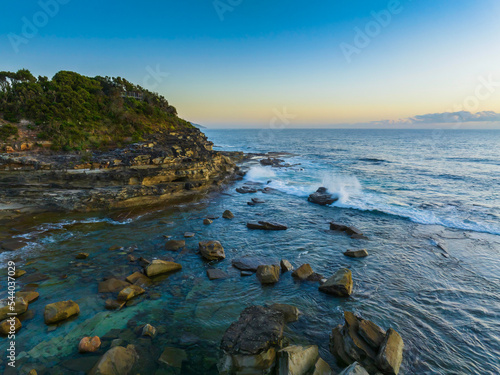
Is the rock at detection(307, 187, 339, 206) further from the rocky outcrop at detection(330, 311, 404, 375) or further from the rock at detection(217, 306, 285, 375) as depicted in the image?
the rock at detection(217, 306, 285, 375)

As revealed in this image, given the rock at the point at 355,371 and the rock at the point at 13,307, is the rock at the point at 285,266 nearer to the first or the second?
the rock at the point at 355,371

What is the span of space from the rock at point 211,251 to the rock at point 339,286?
6.07 metres

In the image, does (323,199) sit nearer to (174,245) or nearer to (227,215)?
(227,215)

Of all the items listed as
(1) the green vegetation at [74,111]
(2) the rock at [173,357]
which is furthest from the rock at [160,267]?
(1) the green vegetation at [74,111]

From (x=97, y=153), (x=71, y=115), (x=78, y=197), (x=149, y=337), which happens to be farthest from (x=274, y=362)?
(x=71, y=115)

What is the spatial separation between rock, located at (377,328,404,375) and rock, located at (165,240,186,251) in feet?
39.6

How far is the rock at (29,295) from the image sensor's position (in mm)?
9859

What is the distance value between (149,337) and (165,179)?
2108 centimetres

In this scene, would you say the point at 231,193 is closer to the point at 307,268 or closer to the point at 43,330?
the point at 307,268

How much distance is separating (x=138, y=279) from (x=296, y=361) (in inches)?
333

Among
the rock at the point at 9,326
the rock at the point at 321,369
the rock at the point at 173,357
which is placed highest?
the rock at the point at 9,326

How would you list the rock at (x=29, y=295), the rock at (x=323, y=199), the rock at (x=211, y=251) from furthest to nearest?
the rock at (x=323, y=199), the rock at (x=211, y=251), the rock at (x=29, y=295)

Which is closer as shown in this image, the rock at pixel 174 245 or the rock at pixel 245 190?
the rock at pixel 174 245

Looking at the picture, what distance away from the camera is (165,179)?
1093 inches
